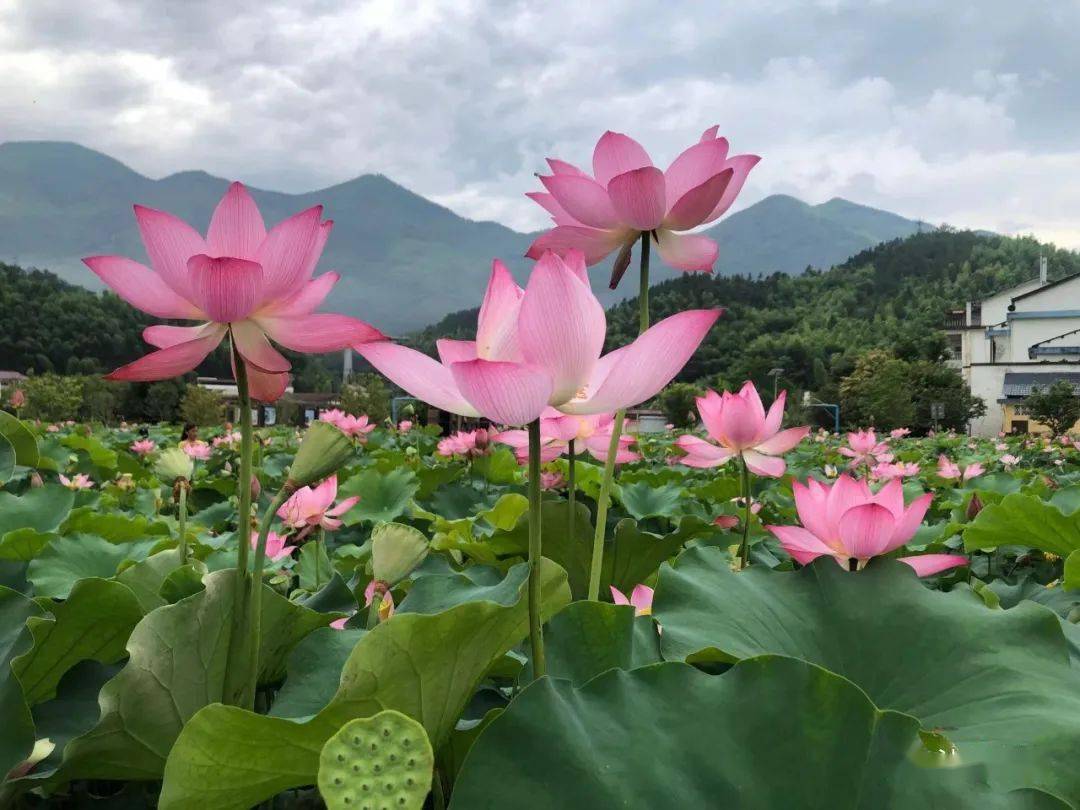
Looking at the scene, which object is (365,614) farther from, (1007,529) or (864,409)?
(864,409)

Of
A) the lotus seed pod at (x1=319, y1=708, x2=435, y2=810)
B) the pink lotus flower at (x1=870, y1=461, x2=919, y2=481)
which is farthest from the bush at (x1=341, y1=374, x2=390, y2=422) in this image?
the lotus seed pod at (x1=319, y1=708, x2=435, y2=810)

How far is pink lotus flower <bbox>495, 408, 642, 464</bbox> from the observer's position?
2.73ft

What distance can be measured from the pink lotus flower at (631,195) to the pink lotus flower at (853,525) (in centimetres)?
26

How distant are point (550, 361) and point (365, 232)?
653 feet

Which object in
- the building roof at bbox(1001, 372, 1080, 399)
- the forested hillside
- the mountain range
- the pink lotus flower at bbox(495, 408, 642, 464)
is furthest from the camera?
the mountain range

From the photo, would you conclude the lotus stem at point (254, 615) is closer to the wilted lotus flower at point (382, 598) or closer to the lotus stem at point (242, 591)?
the lotus stem at point (242, 591)

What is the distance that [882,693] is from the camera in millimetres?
587

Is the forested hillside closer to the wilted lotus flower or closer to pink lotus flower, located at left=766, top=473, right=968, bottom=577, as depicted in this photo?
pink lotus flower, located at left=766, top=473, right=968, bottom=577

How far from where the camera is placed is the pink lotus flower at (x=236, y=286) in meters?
0.49

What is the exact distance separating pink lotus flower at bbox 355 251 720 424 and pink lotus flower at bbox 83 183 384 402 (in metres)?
0.04

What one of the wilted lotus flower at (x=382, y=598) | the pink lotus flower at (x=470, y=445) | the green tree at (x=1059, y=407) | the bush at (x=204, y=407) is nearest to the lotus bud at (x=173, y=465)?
the wilted lotus flower at (x=382, y=598)

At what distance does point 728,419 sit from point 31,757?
31.2 inches

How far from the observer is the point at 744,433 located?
3.51ft

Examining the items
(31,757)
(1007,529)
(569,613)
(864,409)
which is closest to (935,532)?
(1007,529)
